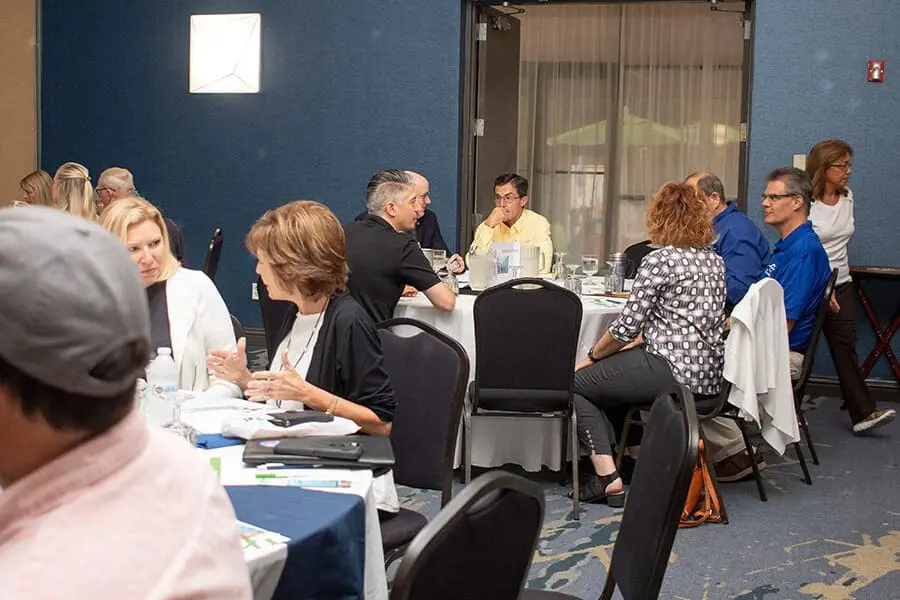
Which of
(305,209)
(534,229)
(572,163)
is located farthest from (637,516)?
(572,163)

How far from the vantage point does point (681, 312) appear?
4.56 m

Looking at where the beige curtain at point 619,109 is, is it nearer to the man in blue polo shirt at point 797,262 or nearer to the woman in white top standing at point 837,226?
the woman in white top standing at point 837,226

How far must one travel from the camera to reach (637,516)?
2.17m

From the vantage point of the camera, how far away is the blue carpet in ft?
12.2

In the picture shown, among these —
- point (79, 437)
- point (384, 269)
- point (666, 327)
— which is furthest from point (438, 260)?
point (79, 437)

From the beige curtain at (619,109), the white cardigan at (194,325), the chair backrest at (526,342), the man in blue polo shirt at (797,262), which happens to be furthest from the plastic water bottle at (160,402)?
the beige curtain at (619,109)

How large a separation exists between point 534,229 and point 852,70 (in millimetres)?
2275

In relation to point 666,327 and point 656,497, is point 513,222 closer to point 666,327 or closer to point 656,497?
point 666,327

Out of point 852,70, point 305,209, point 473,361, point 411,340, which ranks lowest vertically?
point 473,361

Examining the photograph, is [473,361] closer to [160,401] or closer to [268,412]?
[268,412]

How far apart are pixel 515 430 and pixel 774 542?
1284 millimetres

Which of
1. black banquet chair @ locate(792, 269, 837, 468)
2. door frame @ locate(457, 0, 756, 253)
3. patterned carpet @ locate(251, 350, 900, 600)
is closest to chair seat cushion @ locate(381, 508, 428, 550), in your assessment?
patterned carpet @ locate(251, 350, 900, 600)

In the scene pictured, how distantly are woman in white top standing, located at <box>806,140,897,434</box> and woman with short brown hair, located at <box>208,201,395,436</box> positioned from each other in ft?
13.5

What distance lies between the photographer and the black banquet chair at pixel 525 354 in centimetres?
450
